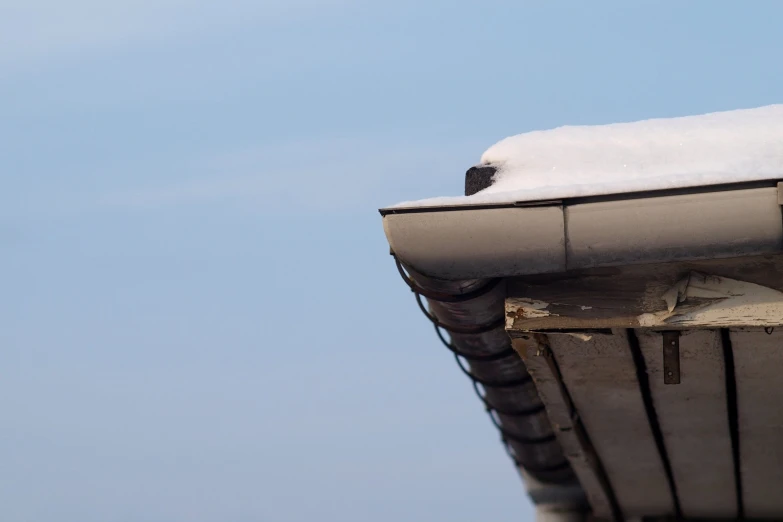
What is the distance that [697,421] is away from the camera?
19.9 feet

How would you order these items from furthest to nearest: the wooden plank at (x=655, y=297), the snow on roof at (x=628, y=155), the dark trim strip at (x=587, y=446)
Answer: the dark trim strip at (x=587, y=446)
the wooden plank at (x=655, y=297)
the snow on roof at (x=628, y=155)

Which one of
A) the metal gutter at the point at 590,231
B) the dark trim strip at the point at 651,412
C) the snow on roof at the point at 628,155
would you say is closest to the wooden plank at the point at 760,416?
the dark trim strip at the point at 651,412

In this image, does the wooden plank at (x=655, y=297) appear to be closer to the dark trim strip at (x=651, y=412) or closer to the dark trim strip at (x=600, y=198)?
the dark trim strip at (x=651, y=412)

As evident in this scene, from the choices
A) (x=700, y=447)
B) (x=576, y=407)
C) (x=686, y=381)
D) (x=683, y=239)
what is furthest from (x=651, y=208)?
(x=700, y=447)

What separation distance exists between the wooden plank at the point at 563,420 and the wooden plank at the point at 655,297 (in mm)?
203

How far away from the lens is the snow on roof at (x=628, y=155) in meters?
4.69

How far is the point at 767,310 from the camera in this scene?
16.1ft

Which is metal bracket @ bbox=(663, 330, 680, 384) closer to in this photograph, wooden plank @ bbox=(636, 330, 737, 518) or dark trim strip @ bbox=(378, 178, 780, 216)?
wooden plank @ bbox=(636, 330, 737, 518)

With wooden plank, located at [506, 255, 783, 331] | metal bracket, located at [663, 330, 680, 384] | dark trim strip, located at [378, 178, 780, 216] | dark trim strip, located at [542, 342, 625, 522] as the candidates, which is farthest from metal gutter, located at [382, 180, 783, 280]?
dark trim strip, located at [542, 342, 625, 522]

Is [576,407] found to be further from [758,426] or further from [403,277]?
[403,277]

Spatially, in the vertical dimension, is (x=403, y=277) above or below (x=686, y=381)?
above

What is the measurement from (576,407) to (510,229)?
1.74 meters

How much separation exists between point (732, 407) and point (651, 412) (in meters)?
0.41

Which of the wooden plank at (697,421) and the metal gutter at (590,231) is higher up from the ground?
the metal gutter at (590,231)
